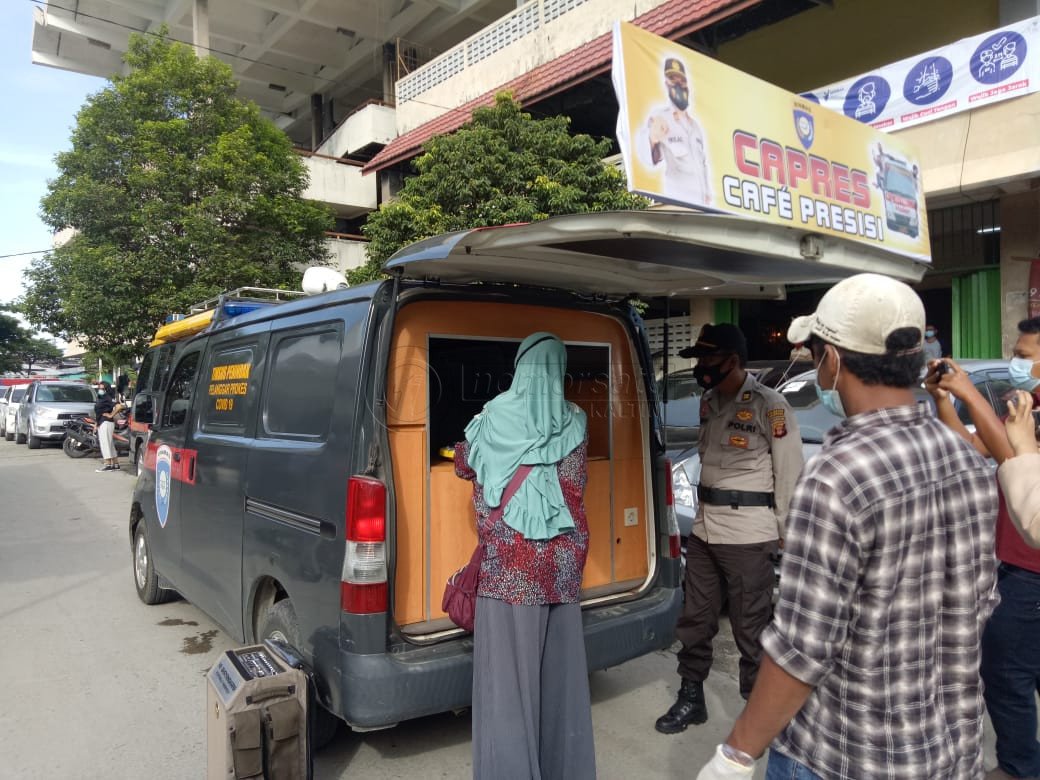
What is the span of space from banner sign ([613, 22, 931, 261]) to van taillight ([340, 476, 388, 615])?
2.41 meters

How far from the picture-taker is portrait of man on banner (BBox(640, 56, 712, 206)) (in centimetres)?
429

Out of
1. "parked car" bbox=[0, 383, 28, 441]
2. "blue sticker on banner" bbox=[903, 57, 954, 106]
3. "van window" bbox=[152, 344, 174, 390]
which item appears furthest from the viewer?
"parked car" bbox=[0, 383, 28, 441]

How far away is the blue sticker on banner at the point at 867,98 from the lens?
345 inches

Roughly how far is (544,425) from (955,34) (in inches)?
424

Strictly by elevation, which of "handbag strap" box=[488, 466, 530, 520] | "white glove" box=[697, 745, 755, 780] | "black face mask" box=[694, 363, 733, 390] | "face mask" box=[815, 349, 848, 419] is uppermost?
"black face mask" box=[694, 363, 733, 390]

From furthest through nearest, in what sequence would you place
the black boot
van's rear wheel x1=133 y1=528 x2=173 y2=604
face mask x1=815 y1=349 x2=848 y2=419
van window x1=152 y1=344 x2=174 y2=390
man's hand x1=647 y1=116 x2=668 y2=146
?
1. van window x1=152 y1=344 x2=174 y2=390
2. van's rear wheel x1=133 y1=528 x2=173 y2=604
3. man's hand x1=647 y1=116 x2=668 y2=146
4. the black boot
5. face mask x1=815 y1=349 x2=848 y2=419

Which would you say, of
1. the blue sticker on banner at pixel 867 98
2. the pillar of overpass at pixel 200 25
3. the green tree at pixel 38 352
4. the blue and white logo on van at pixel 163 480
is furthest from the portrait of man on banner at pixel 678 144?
the green tree at pixel 38 352

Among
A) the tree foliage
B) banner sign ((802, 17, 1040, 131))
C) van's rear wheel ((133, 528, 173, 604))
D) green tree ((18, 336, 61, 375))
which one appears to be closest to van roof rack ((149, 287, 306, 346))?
van's rear wheel ((133, 528, 173, 604))

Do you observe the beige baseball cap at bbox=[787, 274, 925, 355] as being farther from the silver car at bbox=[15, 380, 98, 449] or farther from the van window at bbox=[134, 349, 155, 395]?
the silver car at bbox=[15, 380, 98, 449]

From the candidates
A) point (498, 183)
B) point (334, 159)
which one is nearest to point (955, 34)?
point (498, 183)

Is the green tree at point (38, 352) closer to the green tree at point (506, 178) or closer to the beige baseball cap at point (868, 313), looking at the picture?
the green tree at point (506, 178)

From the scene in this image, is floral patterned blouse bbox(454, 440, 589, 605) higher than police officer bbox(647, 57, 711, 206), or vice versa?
police officer bbox(647, 57, 711, 206)

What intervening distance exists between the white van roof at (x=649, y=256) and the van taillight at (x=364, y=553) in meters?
0.86

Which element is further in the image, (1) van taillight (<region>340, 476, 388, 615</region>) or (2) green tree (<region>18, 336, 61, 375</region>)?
(2) green tree (<region>18, 336, 61, 375</region>)
